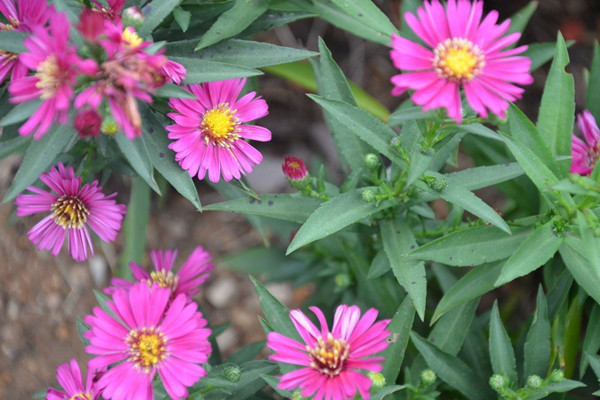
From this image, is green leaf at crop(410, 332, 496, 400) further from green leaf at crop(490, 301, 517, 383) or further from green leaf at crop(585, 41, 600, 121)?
green leaf at crop(585, 41, 600, 121)

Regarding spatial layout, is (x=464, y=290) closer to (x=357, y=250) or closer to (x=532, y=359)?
(x=532, y=359)

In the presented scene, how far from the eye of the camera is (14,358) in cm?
215

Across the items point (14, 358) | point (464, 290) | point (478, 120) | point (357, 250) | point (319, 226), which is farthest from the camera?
point (14, 358)

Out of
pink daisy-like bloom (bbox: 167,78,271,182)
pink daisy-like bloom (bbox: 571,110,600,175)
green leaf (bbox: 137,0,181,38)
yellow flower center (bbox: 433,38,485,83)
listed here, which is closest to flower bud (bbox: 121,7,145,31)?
green leaf (bbox: 137,0,181,38)

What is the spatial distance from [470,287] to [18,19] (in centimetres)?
103

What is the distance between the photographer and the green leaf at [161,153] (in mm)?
1235

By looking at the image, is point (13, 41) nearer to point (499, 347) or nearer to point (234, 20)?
point (234, 20)

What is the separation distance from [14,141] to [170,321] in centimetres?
60

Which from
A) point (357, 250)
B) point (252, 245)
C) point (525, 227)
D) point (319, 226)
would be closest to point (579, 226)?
point (525, 227)

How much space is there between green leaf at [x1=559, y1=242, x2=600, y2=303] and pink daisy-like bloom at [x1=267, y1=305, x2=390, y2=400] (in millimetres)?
467

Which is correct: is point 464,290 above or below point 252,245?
below

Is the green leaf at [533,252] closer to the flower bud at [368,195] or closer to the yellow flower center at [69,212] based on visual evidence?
the flower bud at [368,195]

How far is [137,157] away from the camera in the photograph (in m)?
1.14

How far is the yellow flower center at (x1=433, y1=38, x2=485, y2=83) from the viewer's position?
1026 mm
